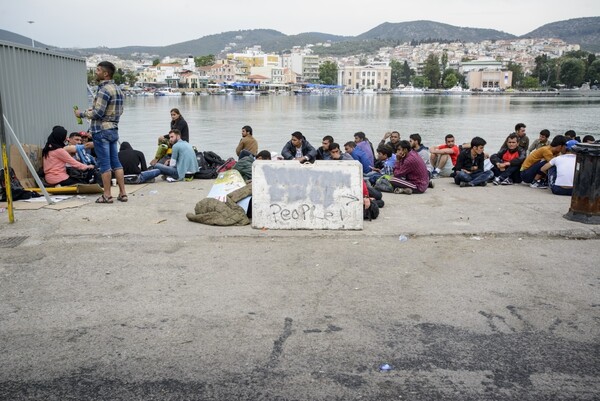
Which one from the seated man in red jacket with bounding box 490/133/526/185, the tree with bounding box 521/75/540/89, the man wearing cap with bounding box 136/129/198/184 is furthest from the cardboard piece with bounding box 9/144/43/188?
the tree with bounding box 521/75/540/89

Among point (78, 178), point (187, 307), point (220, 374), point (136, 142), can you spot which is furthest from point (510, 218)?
point (136, 142)

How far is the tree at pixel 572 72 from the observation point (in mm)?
167500

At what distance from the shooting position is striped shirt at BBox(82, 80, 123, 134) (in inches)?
306

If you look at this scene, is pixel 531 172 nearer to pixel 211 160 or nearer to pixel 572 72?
pixel 211 160

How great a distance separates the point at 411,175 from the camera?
32.0ft

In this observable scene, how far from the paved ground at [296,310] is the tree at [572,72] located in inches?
7270

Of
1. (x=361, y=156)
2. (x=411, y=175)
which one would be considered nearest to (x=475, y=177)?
(x=411, y=175)

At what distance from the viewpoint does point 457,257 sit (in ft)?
19.2

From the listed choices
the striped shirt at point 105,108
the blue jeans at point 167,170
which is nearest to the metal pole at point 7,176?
the striped shirt at point 105,108

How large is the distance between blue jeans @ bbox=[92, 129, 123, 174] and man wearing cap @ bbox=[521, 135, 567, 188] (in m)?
7.84

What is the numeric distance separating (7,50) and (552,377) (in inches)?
389

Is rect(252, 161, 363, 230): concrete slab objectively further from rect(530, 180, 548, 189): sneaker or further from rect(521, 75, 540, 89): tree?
rect(521, 75, 540, 89): tree

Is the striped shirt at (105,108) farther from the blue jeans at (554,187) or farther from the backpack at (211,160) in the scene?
the blue jeans at (554,187)

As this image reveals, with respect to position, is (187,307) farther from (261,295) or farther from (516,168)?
(516,168)
